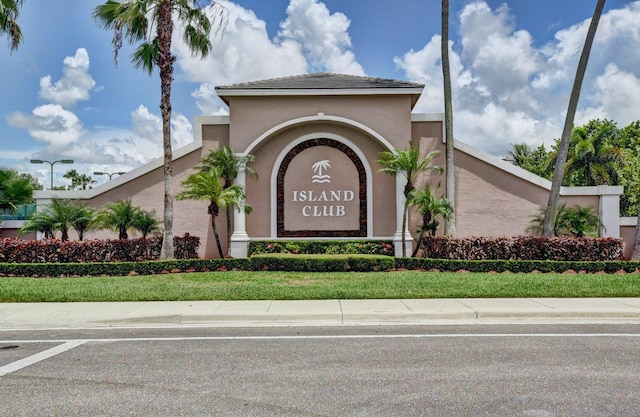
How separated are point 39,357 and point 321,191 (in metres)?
13.2

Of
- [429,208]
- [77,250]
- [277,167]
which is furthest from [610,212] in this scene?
[77,250]

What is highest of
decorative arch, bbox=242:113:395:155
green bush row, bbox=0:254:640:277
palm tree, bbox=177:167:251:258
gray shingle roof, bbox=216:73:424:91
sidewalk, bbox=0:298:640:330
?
gray shingle roof, bbox=216:73:424:91

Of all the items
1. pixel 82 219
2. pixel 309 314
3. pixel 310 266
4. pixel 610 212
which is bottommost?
pixel 309 314

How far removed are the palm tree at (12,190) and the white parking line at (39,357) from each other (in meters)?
11.2

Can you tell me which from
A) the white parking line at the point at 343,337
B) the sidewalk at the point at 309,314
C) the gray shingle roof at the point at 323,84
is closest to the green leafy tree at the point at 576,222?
the gray shingle roof at the point at 323,84

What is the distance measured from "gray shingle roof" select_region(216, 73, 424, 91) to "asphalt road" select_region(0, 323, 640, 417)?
12.2 m

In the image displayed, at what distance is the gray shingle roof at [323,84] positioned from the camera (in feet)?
62.5

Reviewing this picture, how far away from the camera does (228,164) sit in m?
18.1

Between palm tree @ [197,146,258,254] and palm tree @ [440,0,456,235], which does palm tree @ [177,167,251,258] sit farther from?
palm tree @ [440,0,456,235]

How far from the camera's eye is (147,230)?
18312 millimetres

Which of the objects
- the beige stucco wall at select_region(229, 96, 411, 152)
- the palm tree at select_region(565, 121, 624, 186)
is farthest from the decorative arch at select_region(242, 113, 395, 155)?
the palm tree at select_region(565, 121, 624, 186)

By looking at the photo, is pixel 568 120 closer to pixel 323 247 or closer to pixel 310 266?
pixel 323 247

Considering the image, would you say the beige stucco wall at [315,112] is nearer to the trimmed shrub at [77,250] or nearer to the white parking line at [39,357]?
the trimmed shrub at [77,250]

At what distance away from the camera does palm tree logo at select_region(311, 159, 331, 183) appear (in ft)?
63.6
